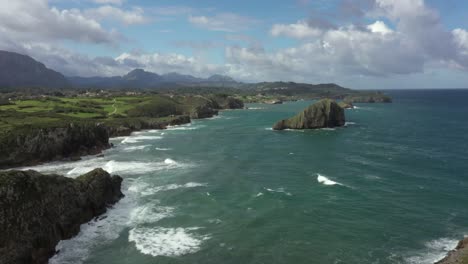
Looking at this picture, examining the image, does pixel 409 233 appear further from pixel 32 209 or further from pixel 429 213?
pixel 32 209

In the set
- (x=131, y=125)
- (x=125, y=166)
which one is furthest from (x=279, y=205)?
(x=131, y=125)

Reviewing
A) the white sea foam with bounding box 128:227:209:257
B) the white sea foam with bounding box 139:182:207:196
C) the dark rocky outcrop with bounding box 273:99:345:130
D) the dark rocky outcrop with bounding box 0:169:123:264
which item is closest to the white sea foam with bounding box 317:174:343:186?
the white sea foam with bounding box 139:182:207:196

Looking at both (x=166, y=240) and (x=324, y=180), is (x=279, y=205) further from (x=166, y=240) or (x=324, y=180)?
(x=166, y=240)

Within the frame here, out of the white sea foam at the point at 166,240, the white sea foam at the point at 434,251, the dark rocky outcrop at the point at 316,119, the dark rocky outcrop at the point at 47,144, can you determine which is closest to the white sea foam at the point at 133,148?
the dark rocky outcrop at the point at 47,144

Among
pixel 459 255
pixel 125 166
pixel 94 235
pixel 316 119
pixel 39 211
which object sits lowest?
pixel 94 235

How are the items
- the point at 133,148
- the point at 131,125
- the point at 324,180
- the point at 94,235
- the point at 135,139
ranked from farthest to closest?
the point at 131,125
the point at 135,139
the point at 133,148
the point at 324,180
the point at 94,235

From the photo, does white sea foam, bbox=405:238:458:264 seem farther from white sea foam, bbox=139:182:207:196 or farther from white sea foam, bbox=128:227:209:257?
white sea foam, bbox=139:182:207:196

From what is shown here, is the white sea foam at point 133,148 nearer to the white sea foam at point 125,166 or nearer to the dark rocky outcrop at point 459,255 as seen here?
the white sea foam at point 125,166
